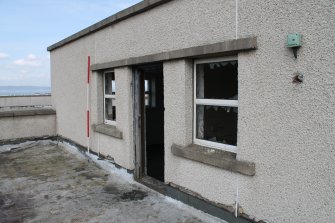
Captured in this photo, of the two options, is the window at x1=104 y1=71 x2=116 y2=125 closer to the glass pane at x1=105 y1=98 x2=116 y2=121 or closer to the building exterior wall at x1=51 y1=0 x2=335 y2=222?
the glass pane at x1=105 y1=98 x2=116 y2=121

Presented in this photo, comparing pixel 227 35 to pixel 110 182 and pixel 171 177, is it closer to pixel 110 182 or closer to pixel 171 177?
pixel 171 177

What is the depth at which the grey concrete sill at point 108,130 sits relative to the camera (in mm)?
7367

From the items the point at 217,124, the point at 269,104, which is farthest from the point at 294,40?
the point at 217,124

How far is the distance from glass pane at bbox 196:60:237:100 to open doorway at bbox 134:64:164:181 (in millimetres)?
1249

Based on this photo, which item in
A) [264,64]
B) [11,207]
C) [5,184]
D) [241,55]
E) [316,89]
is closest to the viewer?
[316,89]

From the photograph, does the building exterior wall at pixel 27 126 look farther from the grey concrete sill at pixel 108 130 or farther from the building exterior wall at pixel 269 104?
the building exterior wall at pixel 269 104

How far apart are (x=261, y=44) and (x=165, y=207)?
312cm

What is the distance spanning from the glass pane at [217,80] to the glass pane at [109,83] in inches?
149

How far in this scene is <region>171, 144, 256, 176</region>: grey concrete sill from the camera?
13.7 ft

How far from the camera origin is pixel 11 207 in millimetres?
5539

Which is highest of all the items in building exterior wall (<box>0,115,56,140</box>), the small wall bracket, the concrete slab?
the small wall bracket

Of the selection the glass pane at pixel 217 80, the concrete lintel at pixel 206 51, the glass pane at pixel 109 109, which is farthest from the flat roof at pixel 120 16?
the glass pane at pixel 109 109

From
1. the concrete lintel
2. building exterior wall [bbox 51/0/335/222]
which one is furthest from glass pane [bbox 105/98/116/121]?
building exterior wall [bbox 51/0/335/222]

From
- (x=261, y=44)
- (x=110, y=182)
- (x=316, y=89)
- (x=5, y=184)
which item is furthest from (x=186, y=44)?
(x=5, y=184)
